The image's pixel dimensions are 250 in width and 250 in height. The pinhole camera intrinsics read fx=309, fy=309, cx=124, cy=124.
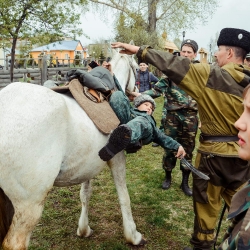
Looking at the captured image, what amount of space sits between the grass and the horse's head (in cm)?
163

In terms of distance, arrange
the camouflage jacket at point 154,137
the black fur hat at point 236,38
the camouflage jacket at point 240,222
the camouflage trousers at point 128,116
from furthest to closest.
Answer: the camouflage jacket at point 154,137, the camouflage trousers at point 128,116, the black fur hat at point 236,38, the camouflage jacket at point 240,222

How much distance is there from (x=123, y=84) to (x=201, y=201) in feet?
5.80

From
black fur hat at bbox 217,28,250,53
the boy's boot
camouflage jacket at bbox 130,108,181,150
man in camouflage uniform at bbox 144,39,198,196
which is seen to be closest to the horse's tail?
the boy's boot

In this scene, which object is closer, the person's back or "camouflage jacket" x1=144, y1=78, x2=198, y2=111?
"camouflage jacket" x1=144, y1=78, x2=198, y2=111

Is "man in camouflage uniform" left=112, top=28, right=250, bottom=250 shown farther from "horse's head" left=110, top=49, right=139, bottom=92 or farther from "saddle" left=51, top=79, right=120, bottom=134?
"horse's head" left=110, top=49, right=139, bottom=92

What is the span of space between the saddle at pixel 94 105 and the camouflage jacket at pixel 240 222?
1.59 meters

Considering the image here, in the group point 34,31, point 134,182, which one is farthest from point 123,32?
point 134,182

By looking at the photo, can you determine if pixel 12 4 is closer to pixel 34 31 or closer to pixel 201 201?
pixel 34 31

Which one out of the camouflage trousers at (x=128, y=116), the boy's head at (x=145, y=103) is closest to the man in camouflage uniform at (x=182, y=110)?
the boy's head at (x=145, y=103)

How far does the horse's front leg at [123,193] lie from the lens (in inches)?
123

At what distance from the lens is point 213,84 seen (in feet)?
7.92

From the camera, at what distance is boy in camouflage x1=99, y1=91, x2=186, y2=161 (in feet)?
8.13

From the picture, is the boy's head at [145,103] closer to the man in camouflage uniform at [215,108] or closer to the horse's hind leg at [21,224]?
the man in camouflage uniform at [215,108]

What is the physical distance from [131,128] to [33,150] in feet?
2.83
